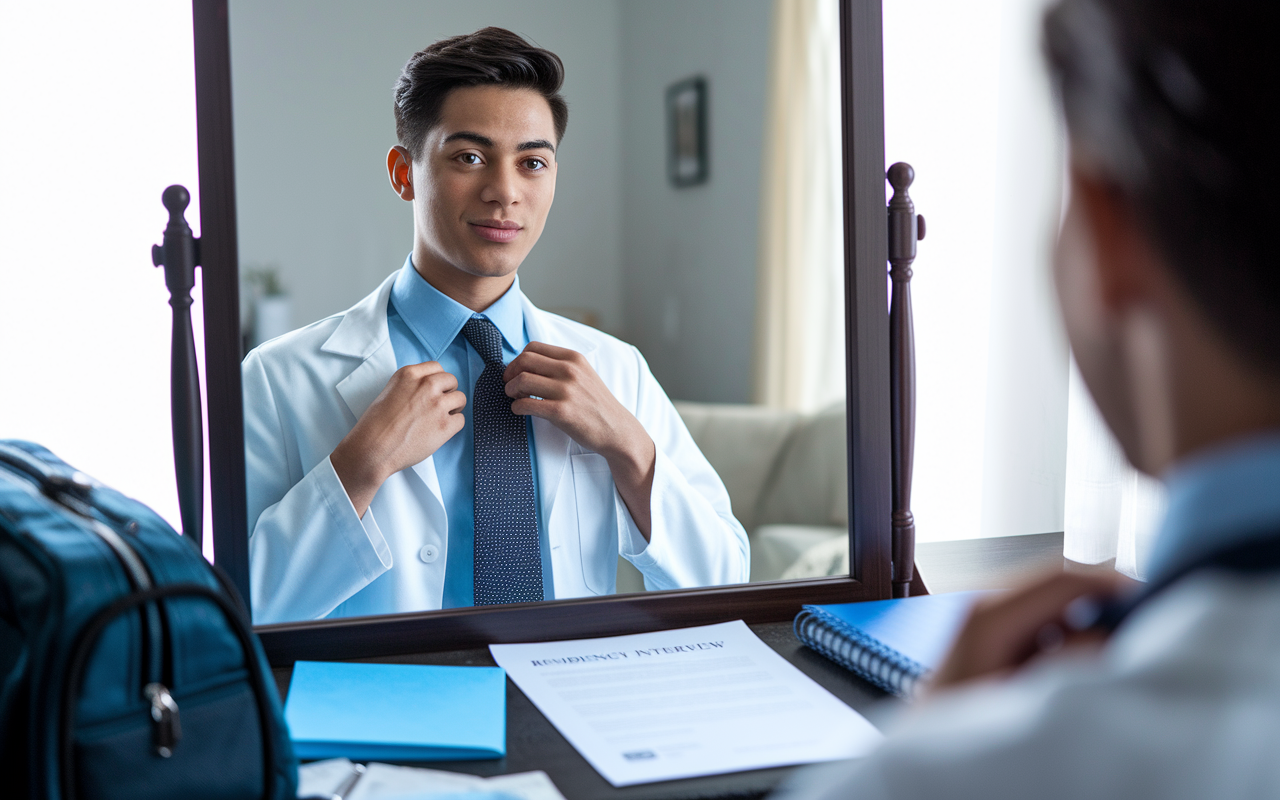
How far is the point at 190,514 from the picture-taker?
771mm

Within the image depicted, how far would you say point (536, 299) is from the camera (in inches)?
32.9

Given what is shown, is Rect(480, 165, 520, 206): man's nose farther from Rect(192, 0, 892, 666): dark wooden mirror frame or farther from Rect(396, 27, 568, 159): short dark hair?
Rect(192, 0, 892, 666): dark wooden mirror frame

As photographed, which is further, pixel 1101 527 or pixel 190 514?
pixel 1101 527

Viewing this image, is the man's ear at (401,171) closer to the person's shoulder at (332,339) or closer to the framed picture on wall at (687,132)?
the person's shoulder at (332,339)

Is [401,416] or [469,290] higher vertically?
[469,290]

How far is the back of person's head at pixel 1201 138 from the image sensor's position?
262 mm

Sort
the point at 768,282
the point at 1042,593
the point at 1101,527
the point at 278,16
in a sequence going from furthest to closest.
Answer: the point at 1101,527 → the point at 768,282 → the point at 278,16 → the point at 1042,593

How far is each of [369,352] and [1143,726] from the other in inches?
27.0

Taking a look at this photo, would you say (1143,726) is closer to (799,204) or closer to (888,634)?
(888,634)

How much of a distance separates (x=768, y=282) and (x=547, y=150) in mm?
236

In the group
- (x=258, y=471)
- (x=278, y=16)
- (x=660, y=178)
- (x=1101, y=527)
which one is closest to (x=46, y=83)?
(x=278, y=16)

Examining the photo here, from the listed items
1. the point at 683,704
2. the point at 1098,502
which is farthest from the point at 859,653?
the point at 1098,502

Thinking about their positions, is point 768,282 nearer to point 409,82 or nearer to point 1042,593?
point 409,82

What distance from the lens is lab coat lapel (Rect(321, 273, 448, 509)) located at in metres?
0.80
